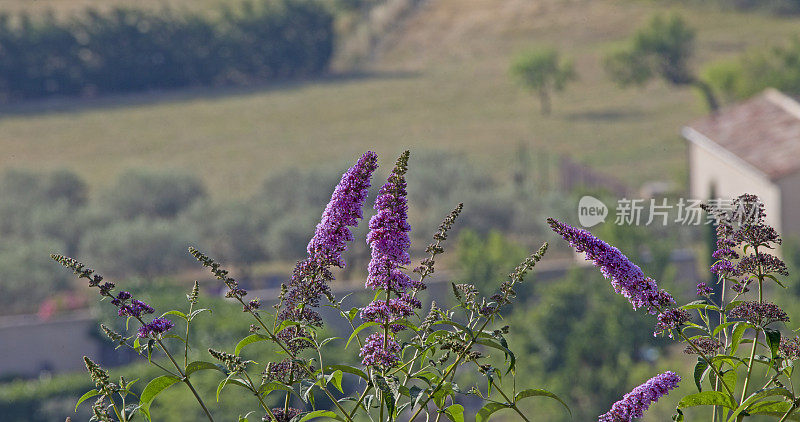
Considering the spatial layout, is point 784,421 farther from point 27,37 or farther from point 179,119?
point 27,37

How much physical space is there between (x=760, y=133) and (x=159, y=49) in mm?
35819

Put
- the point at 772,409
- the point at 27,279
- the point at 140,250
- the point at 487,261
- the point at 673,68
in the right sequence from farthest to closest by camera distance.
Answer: the point at 673,68, the point at 140,250, the point at 27,279, the point at 487,261, the point at 772,409

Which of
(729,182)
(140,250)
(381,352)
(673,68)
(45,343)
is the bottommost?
(45,343)

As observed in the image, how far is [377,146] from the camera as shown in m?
41.4

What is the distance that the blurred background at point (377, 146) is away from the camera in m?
19.1

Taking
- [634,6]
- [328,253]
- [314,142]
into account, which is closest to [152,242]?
[314,142]

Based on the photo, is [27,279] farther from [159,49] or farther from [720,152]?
[159,49]

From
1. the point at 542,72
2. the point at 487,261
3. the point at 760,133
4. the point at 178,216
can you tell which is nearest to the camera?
the point at 487,261

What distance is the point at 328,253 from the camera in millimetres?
1577

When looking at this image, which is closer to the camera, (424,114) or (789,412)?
(789,412)

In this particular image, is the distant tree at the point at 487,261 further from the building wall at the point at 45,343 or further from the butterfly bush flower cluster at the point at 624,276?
the butterfly bush flower cluster at the point at 624,276

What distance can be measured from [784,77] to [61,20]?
34452 mm

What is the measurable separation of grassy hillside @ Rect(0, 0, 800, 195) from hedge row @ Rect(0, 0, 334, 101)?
151 cm

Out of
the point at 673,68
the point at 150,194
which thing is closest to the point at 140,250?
the point at 150,194
